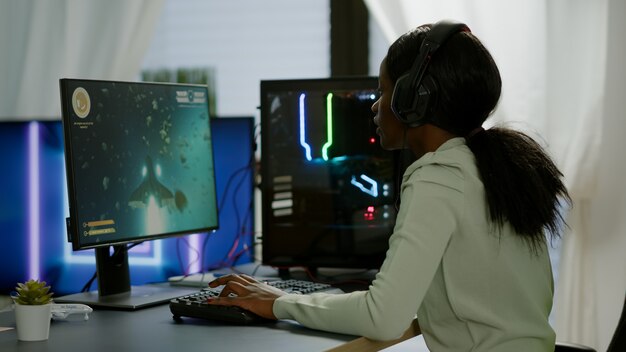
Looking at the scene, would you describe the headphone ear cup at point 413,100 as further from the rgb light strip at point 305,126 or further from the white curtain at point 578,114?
the white curtain at point 578,114

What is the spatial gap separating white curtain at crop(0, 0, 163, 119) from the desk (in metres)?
1.80

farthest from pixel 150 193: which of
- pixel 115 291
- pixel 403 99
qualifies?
pixel 403 99

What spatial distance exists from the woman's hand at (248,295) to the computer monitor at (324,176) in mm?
523

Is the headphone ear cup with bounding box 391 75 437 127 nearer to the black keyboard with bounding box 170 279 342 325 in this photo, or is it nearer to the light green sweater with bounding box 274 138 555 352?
the light green sweater with bounding box 274 138 555 352

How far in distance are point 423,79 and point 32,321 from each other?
739mm

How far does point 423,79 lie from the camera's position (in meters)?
1.39

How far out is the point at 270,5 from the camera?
3.20 meters

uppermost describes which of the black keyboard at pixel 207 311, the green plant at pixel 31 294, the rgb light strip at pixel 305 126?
the rgb light strip at pixel 305 126

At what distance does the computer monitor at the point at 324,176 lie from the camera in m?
2.10

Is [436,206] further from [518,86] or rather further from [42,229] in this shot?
[42,229]

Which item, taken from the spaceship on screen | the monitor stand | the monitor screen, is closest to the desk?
the monitor stand

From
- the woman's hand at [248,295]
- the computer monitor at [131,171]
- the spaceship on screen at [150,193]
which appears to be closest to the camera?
the woman's hand at [248,295]

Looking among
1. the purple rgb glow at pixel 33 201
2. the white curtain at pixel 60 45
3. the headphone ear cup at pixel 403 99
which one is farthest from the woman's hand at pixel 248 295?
the white curtain at pixel 60 45

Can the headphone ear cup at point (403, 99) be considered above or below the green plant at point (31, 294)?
above
